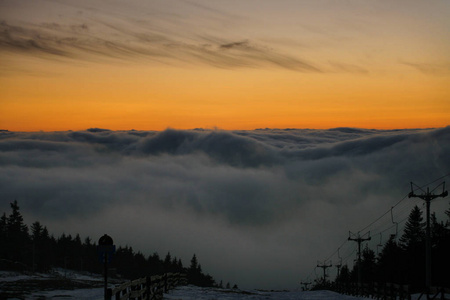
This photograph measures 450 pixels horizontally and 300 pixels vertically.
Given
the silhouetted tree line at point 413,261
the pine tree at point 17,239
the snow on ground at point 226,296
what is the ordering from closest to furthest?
1. the snow on ground at point 226,296
2. the silhouetted tree line at point 413,261
3. the pine tree at point 17,239

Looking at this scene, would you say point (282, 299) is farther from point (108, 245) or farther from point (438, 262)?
point (438, 262)

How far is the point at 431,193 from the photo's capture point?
2667 inches

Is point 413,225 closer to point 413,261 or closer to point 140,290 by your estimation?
point 413,261

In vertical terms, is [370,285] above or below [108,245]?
below

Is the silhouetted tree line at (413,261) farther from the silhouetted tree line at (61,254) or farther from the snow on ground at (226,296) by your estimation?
the silhouetted tree line at (61,254)

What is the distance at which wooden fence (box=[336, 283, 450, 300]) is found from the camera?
100 feet

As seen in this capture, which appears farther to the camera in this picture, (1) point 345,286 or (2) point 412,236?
(2) point 412,236

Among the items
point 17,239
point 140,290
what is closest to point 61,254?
point 17,239

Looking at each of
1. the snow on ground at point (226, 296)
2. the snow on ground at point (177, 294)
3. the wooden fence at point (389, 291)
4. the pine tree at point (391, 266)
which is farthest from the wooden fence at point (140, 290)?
the pine tree at point (391, 266)

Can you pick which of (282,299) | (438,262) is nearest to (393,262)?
(438,262)

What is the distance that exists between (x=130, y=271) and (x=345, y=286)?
116 metres

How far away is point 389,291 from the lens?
149 ft

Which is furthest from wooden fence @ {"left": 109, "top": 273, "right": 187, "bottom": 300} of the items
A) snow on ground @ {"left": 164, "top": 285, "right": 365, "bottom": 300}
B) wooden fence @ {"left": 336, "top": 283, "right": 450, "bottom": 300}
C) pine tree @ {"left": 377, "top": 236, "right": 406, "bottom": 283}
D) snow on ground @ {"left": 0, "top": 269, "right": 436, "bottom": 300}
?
pine tree @ {"left": 377, "top": 236, "right": 406, "bottom": 283}

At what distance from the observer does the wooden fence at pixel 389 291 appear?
30542 mm
